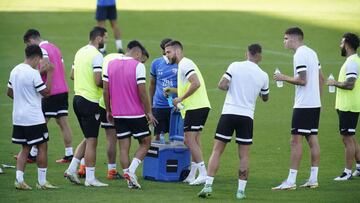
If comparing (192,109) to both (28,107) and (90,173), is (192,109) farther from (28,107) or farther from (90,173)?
(28,107)

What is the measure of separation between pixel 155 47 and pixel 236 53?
8.26 ft

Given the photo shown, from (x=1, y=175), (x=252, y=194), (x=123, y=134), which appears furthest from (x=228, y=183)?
(x=1, y=175)

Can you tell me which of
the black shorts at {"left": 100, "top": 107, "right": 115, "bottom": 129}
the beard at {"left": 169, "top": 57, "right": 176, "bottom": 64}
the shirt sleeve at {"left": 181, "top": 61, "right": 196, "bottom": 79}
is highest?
the beard at {"left": 169, "top": 57, "right": 176, "bottom": 64}

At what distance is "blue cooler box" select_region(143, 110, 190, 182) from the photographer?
1445 centimetres

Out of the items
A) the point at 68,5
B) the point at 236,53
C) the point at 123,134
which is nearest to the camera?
the point at 123,134

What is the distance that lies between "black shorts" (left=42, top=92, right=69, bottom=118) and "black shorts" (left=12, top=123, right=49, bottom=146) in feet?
8.29

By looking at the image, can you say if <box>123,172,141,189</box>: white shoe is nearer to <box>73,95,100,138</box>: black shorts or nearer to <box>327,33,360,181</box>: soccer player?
<box>73,95,100,138</box>: black shorts

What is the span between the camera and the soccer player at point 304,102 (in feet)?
44.8

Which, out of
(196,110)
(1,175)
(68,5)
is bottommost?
(1,175)

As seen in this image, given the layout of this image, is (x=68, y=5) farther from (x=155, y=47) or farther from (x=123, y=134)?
(x=123, y=134)

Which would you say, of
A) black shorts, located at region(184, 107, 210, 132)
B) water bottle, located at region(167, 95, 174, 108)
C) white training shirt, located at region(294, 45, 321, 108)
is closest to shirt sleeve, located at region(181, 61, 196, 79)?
black shorts, located at region(184, 107, 210, 132)

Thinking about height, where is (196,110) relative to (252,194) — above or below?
above

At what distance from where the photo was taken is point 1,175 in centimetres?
1457

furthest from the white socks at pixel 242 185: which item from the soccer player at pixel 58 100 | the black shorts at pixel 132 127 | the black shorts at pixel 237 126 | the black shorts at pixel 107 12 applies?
the black shorts at pixel 107 12
